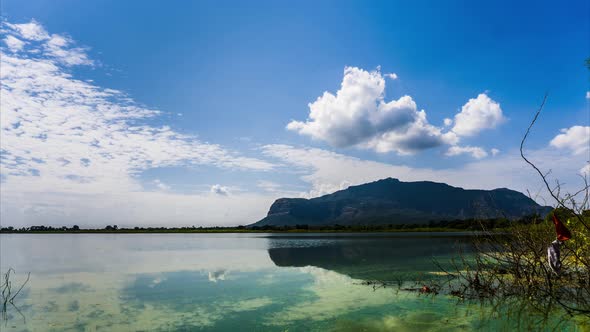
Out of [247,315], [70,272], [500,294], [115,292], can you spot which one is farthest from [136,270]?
[500,294]

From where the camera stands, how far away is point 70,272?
2583 cm

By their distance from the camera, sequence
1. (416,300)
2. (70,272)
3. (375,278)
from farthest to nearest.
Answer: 1. (70,272)
2. (375,278)
3. (416,300)

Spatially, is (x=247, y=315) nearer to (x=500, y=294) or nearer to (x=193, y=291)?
(x=193, y=291)

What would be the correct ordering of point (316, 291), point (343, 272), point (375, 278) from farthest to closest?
point (343, 272) < point (375, 278) < point (316, 291)

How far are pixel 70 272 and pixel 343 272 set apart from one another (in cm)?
1898

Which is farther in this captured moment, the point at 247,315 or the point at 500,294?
the point at 500,294

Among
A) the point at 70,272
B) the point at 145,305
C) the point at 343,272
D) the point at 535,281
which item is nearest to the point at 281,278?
the point at 343,272

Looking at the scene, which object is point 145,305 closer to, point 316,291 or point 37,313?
point 37,313

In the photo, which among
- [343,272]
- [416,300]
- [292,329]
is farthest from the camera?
[343,272]

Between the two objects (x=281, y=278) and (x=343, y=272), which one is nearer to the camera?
(x=281, y=278)

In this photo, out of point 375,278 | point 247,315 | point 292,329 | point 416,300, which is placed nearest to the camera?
point 292,329

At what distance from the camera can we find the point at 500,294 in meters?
15.3

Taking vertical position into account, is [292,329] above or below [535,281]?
below

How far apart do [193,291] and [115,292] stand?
378 cm
